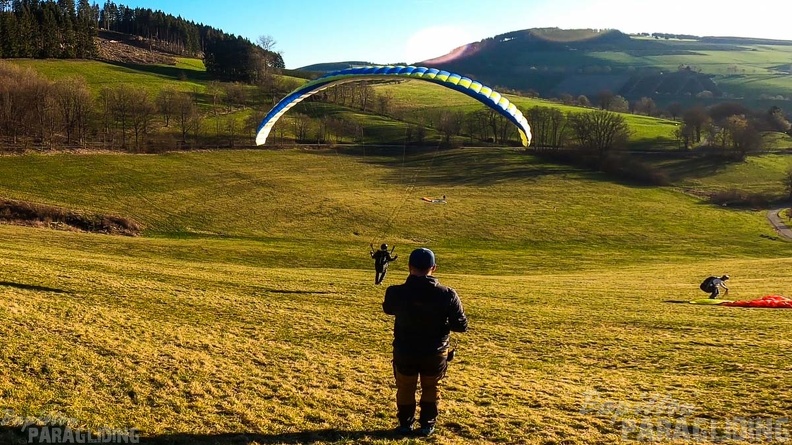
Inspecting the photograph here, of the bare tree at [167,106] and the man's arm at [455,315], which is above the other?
the bare tree at [167,106]

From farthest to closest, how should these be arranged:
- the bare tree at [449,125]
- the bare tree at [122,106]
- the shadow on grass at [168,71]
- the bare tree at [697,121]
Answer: the shadow on grass at [168,71]
the bare tree at [697,121]
the bare tree at [449,125]
the bare tree at [122,106]

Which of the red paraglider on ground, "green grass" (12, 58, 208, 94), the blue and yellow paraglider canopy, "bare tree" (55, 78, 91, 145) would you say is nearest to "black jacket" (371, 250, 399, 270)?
the blue and yellow paraglider canopy

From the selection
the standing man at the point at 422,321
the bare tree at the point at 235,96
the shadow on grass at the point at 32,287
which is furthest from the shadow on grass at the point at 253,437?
the bare tree at the point at 235,96

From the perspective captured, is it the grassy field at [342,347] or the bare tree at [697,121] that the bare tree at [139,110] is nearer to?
the grassy field at [342,347]

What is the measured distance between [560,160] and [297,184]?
45.1 metres

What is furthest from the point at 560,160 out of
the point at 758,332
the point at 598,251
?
the point at 758,332

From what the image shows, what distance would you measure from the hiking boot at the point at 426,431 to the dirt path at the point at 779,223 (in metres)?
63.5

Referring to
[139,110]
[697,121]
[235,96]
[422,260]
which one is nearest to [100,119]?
[139,110]

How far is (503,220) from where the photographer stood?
56.0 m

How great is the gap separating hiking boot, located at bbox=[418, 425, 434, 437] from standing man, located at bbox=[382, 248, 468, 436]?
0.59 meters

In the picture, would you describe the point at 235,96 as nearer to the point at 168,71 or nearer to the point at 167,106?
the point at 167,106

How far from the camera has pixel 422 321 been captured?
6422 mm

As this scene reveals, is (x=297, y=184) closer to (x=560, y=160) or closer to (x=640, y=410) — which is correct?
(x=560, y=160)

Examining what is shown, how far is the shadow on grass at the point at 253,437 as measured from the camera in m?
6.18
